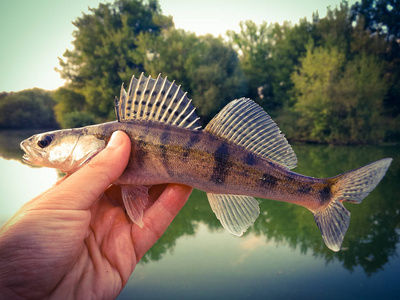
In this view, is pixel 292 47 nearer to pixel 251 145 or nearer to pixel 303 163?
pixel 303 163

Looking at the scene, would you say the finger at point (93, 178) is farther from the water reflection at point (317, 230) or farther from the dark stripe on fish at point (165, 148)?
the water reflection at point (317, 230)

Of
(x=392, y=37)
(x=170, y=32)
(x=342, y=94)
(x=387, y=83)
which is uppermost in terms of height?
(x=170, y=32)

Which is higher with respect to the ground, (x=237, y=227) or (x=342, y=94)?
(x=237, y=227)

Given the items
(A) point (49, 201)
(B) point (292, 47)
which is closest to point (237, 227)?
(A) point (49, 201)

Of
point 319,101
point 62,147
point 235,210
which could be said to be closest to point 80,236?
point 62,147

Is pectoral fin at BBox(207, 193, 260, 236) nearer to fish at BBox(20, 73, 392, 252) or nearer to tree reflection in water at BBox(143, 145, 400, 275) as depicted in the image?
fish at BBox(20, 73, 392, 252)

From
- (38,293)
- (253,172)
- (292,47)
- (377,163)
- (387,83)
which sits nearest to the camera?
(38,293)

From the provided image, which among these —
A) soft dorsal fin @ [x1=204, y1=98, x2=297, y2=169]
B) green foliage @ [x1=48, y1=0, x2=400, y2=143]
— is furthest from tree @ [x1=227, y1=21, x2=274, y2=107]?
soft dorsal fin @ [x1=204, y1=98, x2=297, y2=169]
